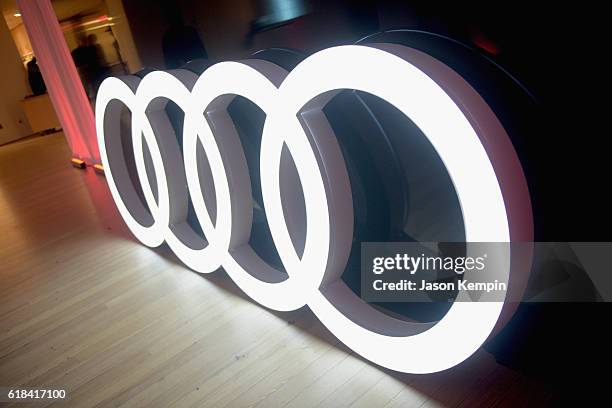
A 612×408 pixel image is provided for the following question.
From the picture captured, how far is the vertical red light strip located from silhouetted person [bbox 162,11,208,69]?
204 cm

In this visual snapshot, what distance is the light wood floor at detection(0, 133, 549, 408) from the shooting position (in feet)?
5.13

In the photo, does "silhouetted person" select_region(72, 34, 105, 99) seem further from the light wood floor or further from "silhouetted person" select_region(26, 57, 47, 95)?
"silhouetted person" select_region(26, 57, 47, 95)

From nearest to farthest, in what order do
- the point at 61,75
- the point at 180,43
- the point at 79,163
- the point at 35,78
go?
the point at 180,43 → the point at 61,75 → the point at 79,163 → the point at 35,78

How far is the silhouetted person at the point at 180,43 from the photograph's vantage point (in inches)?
111

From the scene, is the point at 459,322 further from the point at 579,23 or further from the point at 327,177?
the point at 579,23

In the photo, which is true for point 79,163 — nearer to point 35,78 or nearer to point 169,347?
point 169,347

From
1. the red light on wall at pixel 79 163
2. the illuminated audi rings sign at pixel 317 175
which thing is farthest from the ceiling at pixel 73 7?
the illuminated audi rings sign at pixel 317 175

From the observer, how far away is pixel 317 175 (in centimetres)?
156

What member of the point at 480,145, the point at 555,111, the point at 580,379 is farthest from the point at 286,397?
the point at 555,111

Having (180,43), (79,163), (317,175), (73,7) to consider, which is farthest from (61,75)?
(317,175)

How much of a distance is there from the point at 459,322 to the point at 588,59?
903 millimetres

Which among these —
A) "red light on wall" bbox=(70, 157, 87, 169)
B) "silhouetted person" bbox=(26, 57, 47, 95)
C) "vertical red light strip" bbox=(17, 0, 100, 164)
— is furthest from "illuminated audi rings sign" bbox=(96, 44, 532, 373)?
"silhouetted person" bbox=(26, 57, 47, 95)

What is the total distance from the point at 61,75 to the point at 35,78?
5.40 m

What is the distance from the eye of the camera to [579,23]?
143 cm
